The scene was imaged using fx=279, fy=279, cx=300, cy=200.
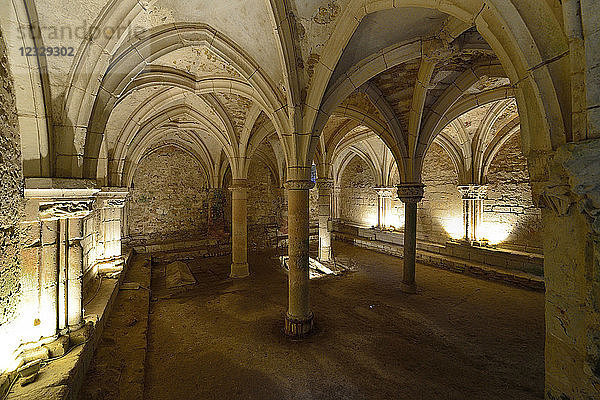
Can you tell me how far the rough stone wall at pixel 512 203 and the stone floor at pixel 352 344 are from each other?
2465 mm

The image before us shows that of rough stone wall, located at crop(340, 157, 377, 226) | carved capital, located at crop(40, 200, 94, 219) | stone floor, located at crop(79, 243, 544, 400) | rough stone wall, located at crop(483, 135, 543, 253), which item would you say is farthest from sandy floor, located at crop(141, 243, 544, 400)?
rough stone wall, located at crop(340, 157, 377, 226)

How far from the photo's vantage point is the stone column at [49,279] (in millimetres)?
3084

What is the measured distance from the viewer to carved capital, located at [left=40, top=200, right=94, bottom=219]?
2974 mm

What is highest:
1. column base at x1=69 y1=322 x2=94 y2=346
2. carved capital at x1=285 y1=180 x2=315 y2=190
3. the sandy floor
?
carved capital at x1=285 y1=180 x2=315 y2=190

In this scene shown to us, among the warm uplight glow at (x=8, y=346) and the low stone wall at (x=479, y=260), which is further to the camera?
the low stone wall at (x=479, y=260)

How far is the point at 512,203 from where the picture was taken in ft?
29.8

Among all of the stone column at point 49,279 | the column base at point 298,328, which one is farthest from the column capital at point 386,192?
the stone column at point 49,279

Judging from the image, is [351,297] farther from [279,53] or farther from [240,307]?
[279,53]

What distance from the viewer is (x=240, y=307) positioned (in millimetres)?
5984

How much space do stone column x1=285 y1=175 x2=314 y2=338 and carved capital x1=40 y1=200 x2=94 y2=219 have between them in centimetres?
275

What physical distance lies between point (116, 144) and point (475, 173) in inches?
429

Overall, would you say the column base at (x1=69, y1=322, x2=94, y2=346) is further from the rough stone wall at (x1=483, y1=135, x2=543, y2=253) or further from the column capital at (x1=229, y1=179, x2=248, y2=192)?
the rough stone wall at (x1=483, y1=135, x2=543, y2=253)

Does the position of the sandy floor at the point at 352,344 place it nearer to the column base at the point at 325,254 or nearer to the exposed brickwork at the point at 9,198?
the exposed brickwork at the point at 9,198

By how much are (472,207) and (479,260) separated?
6.44 ft
